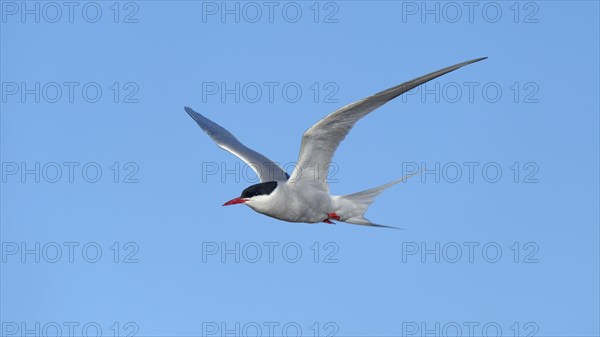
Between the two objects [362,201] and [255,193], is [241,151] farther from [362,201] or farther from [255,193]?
[255,193]

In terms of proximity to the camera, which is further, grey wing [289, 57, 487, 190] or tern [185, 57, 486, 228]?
tern [185, 57, 486, 228]

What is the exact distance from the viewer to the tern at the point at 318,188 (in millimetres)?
10055

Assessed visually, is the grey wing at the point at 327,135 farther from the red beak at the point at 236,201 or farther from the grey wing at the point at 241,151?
the grey wing at the point at 241,151

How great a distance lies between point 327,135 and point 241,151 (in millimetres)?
3200

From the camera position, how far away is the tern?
33.0ft

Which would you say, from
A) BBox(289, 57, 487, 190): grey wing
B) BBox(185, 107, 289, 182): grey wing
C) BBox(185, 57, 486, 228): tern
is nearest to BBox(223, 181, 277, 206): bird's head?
BBox(185, 57, 486, 228): tern

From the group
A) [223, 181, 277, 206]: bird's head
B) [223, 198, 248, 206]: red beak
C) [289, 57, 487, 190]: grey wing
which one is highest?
[289, 57, 487, 190]: grey wing

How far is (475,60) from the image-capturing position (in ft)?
28.7

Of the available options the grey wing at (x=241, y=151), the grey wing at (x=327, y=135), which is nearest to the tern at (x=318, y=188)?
the grey wing at (x=327, y=135)

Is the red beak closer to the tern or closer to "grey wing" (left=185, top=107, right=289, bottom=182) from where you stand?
the tern

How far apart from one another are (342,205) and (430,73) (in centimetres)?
289

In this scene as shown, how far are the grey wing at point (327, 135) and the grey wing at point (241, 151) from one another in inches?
53.0

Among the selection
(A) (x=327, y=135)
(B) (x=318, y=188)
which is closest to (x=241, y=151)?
(B) (x=318, y=188)

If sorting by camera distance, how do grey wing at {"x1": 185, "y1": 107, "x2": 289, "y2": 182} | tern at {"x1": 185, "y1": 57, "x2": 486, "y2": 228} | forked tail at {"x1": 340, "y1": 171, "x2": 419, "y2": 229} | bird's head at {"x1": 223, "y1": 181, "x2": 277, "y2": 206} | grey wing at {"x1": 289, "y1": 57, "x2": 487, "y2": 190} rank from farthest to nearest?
grey wing at {"x1": 185, "y1": 107, "x2": 289, "y2": 182} < forked tail at {"x1": 340, "y1": 171, "x2": 419, "y2": 229} < bird's head at {"x1": 223, "y1": 181, "x2": 277, "y2": 206} < tern at {"x1": 185, "y1": 57, "x2": 486, "y2": 228} < grey wing at {"x1": 289, "y1": 57, "x2": 487, "y2": 190}
